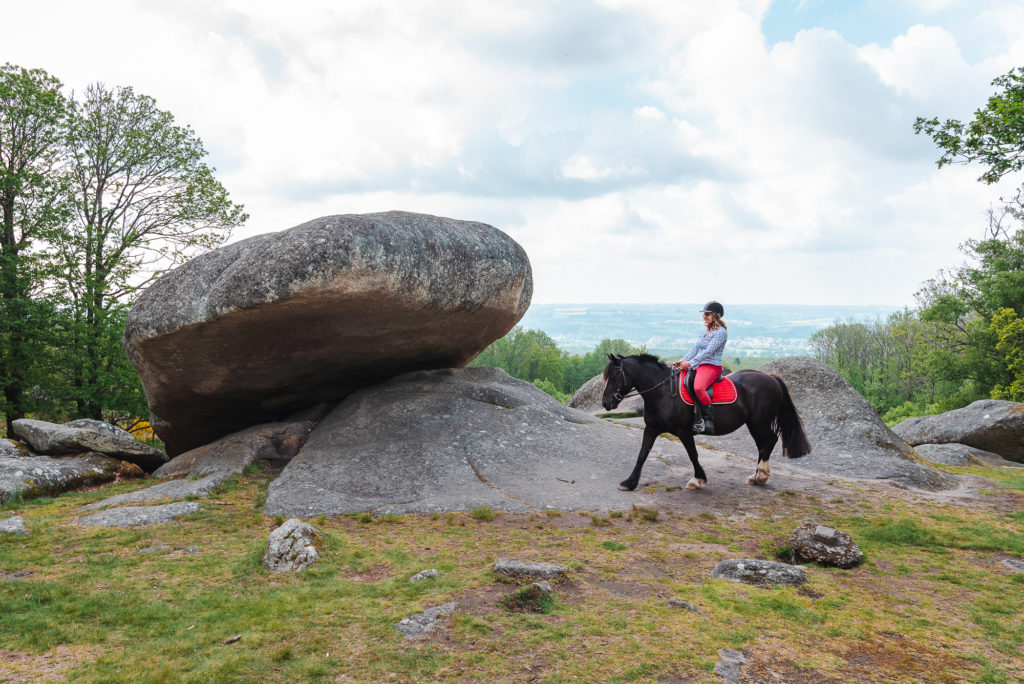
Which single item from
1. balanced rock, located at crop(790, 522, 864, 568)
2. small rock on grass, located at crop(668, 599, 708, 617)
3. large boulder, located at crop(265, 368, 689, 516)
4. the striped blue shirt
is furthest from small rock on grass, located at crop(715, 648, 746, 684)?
the striped blue shirt

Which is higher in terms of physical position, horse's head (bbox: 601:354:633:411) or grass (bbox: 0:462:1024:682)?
horse's head (bbox: 601:354:633:411)

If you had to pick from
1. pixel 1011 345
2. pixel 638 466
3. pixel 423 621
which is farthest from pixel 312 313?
pixel 1011 345

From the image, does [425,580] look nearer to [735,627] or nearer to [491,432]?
[735,627]

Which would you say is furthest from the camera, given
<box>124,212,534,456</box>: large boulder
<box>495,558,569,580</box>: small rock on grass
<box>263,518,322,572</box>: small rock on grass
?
<box>124,212,534,456</box>: large boulder

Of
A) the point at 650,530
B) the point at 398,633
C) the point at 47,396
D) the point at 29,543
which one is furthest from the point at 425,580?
the point at 47,396

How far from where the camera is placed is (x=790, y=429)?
33.8 feet

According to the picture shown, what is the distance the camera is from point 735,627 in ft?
15.7

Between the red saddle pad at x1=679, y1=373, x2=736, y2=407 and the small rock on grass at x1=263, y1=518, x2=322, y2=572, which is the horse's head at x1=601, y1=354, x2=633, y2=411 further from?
the small rock on grass at x1=263, y1=518, x2=322, y2=572

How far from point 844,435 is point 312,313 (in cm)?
1239

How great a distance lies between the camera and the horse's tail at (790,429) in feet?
33.5

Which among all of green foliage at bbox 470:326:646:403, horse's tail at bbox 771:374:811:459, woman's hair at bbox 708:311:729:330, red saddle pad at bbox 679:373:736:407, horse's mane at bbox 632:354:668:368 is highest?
woman's hair at bbox 708:311:729:330

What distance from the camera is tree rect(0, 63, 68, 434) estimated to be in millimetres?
20281

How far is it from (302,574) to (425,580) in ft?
4.46

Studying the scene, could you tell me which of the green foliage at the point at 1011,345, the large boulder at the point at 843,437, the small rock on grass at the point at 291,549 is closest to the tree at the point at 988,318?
the green foliage at the point at 1011,345
